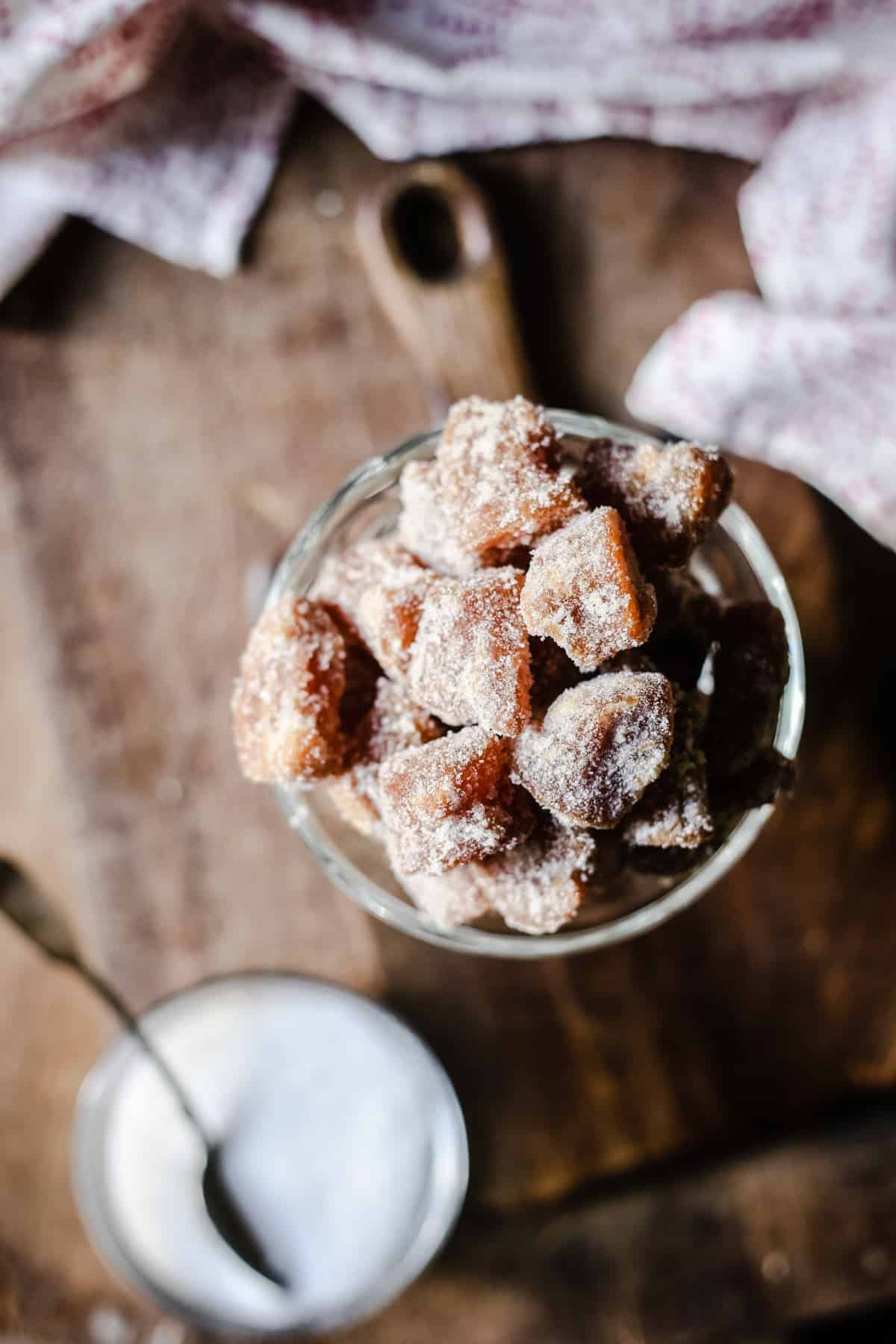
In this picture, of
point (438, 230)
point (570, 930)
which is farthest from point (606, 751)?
point (438, 230)

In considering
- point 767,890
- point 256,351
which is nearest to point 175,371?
point 256,351

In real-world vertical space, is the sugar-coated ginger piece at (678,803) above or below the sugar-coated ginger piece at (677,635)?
below

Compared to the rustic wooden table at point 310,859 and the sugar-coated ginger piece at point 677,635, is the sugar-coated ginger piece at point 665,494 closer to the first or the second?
the sugar-coated ginger piece at point 677,635

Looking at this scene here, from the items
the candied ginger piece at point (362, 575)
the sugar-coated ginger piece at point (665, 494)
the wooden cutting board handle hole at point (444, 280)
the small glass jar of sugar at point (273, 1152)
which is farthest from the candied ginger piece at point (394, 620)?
the small glass jar of sugar at point (273, 1152)

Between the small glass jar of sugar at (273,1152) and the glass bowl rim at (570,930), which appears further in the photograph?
the small glass jar of sugar at (273,1152)

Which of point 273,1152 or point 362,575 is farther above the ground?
point 362,575

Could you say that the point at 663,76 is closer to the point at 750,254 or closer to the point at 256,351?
the point at 750,254

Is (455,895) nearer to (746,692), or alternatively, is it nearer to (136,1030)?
(746,692)
